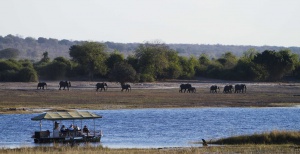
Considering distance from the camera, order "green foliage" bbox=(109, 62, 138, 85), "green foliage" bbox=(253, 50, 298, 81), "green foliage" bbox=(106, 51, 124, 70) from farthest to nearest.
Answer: "green foliage" bbox=(106, 51, 124, 70) < "green foliage" bbox=(253, 50, 298, 81) < "green foliage" bbox=(109, 62, 138, 85)

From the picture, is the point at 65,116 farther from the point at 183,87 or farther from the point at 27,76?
the point at 27,76

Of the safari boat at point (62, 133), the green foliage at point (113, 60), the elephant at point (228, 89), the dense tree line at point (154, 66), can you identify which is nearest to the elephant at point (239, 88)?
the elephant at point (228, 89)

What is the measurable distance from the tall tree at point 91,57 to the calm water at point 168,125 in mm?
43330

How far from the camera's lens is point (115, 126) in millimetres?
49812

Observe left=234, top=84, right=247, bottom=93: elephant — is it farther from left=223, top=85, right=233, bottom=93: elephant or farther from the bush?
the bush

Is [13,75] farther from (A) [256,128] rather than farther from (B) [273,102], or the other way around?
(A) [256,128]

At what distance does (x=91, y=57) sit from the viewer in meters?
108

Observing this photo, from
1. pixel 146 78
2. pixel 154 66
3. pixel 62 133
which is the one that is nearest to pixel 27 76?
pixel 146 78

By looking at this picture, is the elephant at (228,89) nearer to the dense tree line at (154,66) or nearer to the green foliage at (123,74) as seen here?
the green foliage at (123,74)

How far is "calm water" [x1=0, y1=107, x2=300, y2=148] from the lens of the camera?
40.4 metres

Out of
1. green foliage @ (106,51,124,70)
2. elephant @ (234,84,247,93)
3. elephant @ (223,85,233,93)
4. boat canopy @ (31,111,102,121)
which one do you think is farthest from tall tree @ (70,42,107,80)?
boat canopy @ (31,111,102,121)

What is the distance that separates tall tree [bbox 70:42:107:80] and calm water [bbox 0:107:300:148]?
4333 centimetres

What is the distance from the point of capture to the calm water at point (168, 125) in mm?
40375

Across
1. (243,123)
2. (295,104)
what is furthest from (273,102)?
(243,123)
